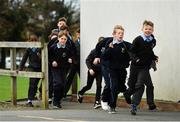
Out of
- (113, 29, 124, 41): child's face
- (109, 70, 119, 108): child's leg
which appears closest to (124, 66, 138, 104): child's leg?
(109, 70, 119, 108): child's leg

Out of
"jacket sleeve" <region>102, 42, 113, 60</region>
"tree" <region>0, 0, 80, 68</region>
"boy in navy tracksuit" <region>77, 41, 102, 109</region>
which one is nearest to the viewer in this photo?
"jacket sleeve" <region>102, 42, 113, 60</region>

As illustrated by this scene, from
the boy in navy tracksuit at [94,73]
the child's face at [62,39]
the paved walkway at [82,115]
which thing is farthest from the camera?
the boy in navy tracksuit at [94,73]

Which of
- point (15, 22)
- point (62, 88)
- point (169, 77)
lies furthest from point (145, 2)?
point (15, 22)

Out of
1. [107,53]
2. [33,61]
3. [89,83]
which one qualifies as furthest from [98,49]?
[33,61]

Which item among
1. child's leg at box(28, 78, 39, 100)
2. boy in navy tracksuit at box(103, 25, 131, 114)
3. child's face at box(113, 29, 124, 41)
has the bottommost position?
child's leg at box(28, 78, 39, 100)

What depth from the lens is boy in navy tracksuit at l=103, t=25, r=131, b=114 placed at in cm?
1212

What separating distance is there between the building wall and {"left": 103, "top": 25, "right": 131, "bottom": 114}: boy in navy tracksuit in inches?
56.6

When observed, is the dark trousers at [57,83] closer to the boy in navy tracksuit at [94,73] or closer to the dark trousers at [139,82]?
the boy in navy tracksuit at [94,73]

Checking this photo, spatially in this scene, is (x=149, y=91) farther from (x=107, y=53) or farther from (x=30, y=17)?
(x=30, y=17)

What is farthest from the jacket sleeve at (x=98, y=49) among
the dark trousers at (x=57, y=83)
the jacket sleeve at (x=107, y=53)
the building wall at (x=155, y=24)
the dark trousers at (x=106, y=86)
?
the building wall at (x=155, y=24)

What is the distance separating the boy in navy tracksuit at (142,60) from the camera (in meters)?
11.8

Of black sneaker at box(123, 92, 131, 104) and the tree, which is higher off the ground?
the tree

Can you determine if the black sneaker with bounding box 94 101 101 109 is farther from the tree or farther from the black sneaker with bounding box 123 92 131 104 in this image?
the tree

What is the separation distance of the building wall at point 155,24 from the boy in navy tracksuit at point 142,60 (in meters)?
1.34
